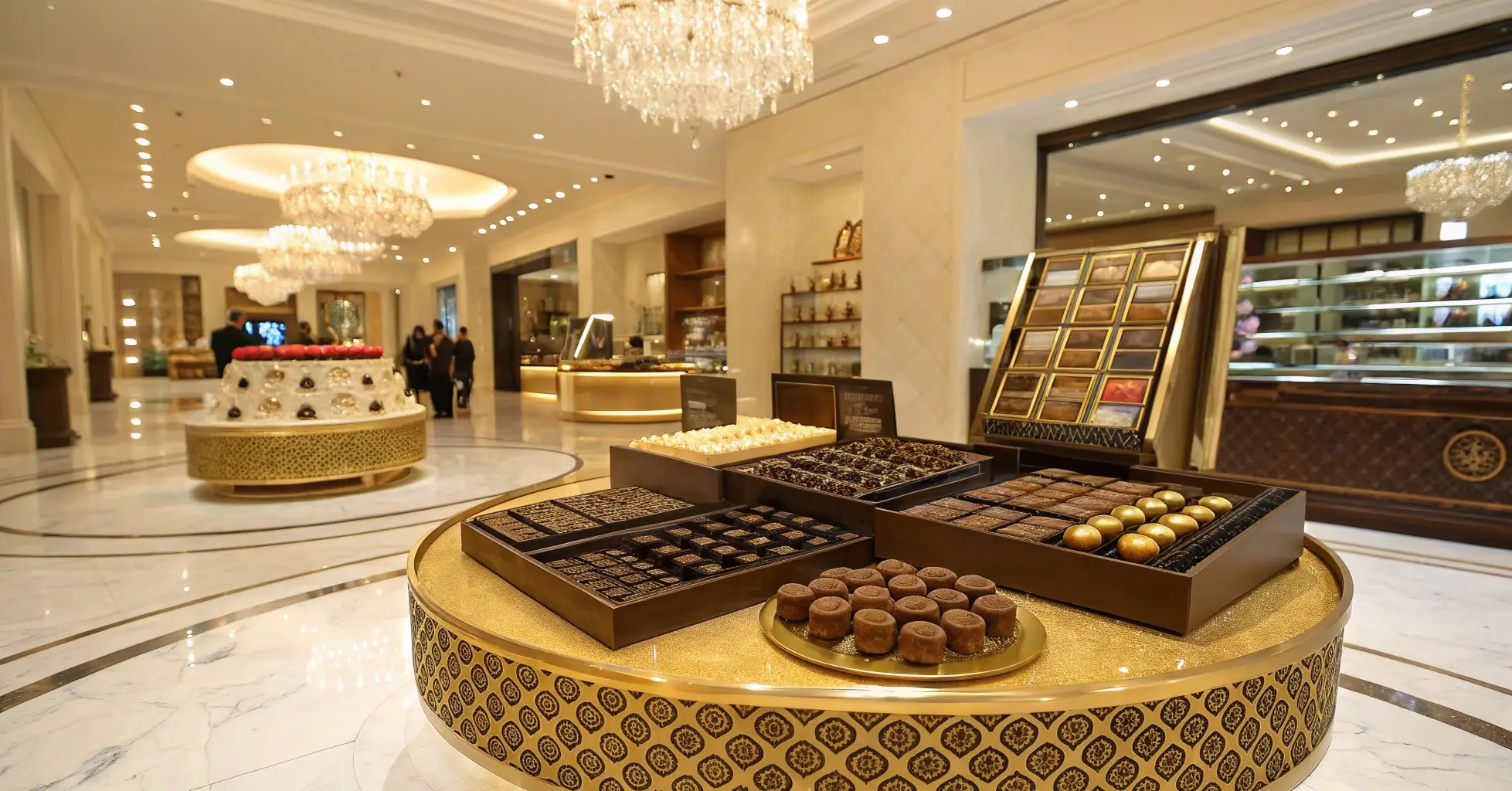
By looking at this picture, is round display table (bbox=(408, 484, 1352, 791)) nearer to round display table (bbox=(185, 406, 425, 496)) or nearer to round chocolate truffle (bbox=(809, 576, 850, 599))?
round chocolate truffle (bbox=(809, 576, 850, 599))

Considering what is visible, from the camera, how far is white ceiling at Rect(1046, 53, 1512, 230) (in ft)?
14.8

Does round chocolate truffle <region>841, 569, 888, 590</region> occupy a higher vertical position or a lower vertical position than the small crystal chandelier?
lower

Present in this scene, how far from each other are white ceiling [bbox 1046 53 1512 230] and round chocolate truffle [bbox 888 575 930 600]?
5610mm

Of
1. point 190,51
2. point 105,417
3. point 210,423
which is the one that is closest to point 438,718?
point 210,423

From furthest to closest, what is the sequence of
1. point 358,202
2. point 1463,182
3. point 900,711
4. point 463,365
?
point 463,365
point 358,202
point 1463,182
point 900,711

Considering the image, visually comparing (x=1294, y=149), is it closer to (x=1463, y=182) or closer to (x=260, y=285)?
(x=1463, y=182)

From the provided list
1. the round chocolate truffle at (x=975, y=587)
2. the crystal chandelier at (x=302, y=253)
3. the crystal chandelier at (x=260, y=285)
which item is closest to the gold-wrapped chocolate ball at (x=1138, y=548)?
the round chocolate truffle at (x=975, y=587)

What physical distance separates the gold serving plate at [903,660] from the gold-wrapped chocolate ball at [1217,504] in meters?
0.71

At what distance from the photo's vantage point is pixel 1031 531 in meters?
1.46

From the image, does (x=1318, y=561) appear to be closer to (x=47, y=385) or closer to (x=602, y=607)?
(x=602, y=607)

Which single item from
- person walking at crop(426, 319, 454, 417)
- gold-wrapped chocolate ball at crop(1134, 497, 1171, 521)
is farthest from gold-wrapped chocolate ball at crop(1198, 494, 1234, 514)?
person walking at crop(426, 319, 454, 417)

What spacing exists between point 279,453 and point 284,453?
0.03m

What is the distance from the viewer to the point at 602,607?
118 cm

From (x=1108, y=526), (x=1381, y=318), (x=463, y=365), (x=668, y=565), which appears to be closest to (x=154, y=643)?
(x=668, y=565)
